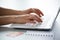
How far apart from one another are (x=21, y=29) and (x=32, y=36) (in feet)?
0.63

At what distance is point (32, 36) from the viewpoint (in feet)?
3.12

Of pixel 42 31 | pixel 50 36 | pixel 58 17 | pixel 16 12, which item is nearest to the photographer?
pixel 50 36

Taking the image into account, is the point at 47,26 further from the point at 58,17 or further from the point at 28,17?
the point at 58,17

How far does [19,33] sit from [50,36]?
251mm

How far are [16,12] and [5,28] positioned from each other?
10.6 inches

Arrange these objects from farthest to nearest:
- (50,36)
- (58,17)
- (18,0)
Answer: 1. (18,0)
2. (58,17)
3. (50,36)

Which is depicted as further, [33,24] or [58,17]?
[58,17]

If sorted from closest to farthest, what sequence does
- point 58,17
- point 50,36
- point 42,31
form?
point 50,36, point 42,31, point 58,17

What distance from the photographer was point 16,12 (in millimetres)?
1409

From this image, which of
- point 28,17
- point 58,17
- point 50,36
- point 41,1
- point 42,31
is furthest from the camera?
point 41,1

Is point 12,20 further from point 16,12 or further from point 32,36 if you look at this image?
point 32,36

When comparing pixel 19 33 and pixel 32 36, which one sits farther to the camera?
pixel 19 33

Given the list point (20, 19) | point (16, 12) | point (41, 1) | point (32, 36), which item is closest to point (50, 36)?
point (32, 36)

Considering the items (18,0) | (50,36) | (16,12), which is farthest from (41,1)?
(50,36)
